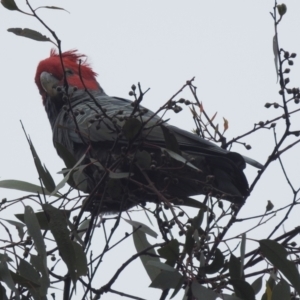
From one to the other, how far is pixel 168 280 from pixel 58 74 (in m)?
2.85

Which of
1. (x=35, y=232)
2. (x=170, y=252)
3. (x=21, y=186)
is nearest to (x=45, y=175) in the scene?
(x=21, y=186)

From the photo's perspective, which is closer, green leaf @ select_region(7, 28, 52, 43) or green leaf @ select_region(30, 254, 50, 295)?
green leaf @ select_region(30, 254, 50, 295)

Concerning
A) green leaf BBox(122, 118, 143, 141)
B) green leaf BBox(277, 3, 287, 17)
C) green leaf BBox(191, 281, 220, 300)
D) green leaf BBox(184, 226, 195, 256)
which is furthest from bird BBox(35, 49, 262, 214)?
green leaf BBox(277, 3, 287, 17)

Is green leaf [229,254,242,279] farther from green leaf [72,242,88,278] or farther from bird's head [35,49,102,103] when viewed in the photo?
bird's head [35,49,102,103]

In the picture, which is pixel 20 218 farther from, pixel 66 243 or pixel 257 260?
pixel 257 260

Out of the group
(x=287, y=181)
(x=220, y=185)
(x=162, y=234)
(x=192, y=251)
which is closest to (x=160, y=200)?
(x=162, y=234)

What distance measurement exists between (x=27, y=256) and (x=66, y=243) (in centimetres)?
13

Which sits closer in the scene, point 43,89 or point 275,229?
point 275,229

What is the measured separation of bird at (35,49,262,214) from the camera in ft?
6.25

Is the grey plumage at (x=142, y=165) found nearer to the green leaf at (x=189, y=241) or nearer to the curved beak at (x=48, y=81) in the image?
the green leaf at (x=189, y=241)

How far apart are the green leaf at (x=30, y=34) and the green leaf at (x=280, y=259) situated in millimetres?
920

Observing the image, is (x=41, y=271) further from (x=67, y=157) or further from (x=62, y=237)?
(x=67, y=157)

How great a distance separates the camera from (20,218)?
1928mm

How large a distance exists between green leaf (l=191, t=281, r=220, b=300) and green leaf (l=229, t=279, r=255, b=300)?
0.06 m
